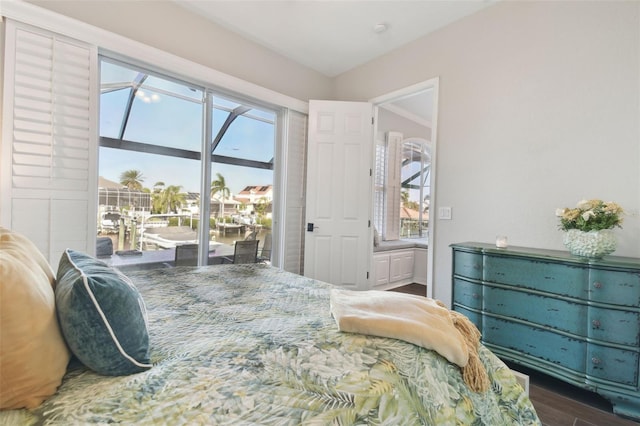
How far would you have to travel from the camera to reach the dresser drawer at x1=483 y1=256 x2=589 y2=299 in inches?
69.1

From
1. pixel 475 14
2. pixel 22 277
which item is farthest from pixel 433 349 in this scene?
pixel 475 14

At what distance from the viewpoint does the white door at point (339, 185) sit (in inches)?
136

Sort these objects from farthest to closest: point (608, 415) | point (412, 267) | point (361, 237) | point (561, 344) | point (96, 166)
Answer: point (412, 267), point (361, 237), point (96, 166), point (561, 344), point (608, 415)

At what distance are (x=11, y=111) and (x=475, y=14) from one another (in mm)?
3779

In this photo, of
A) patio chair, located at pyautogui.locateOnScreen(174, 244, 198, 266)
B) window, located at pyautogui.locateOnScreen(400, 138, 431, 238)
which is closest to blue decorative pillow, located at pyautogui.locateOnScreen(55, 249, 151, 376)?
patio chair, located at pyautogui.locateOnScreen(174, 244, 198, 266)

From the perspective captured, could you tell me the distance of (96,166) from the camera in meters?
2.21

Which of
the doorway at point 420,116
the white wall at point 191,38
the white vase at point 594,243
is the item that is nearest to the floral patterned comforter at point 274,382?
the white vase at point 594,243

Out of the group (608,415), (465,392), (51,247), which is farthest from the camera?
(51,247)

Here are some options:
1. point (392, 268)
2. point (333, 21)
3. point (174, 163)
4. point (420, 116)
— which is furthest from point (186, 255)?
point (420, 116)

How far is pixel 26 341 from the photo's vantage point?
2.01 ft

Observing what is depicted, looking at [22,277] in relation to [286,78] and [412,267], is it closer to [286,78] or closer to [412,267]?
[286,78]

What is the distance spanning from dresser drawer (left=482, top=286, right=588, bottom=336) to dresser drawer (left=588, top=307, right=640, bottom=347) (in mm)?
42

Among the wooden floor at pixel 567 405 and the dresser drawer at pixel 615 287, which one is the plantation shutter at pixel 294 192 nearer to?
the wooden floor at pixel 567 405

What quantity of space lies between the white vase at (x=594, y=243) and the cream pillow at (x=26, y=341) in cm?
258
